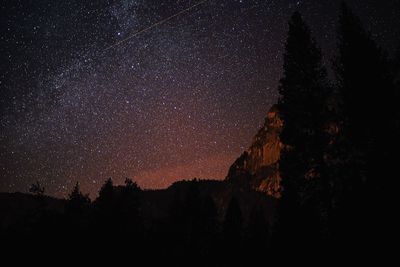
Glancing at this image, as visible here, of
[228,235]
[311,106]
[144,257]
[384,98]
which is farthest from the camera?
[228,235]

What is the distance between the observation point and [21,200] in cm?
19525

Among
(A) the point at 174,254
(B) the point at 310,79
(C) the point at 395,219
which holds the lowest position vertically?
(A) the point at 174,254

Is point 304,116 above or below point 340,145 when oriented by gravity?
above

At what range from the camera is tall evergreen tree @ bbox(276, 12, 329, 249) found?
1545cm

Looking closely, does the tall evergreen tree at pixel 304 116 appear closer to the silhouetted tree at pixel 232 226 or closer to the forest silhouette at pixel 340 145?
the forest silhouette at pixel 340 145

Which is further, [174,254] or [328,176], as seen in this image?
[174,254]

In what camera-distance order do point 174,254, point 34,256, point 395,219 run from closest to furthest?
point 395,219 < point 34,256 < point 174,254

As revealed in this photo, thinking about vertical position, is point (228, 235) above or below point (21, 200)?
below

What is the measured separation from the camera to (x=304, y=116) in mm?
16172

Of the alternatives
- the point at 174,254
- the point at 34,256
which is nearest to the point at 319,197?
the point at 34,256

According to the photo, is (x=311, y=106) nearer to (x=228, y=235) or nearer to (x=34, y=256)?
(x=34, y=256)

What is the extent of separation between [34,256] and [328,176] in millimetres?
16692

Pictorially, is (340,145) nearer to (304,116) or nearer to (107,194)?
(304,116)

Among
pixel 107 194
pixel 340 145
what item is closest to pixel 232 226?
pixel 107 194
